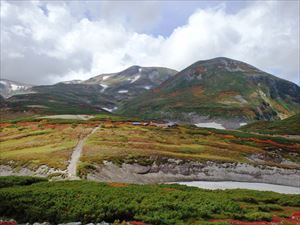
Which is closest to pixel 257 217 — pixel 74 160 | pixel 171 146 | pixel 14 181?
pixel 14 181

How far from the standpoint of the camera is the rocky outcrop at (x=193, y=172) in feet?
211

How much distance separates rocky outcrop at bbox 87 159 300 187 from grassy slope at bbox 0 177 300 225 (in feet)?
83.1

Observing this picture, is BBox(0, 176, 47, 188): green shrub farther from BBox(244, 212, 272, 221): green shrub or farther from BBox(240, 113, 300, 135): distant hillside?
BBox(240, 113, 300, 135): distant hillside

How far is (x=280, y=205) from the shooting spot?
137 feet

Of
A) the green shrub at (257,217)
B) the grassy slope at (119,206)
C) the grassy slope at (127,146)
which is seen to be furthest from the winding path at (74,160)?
the green shrub at (257,217)

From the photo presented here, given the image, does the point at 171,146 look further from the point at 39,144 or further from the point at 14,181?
the point at 14,181

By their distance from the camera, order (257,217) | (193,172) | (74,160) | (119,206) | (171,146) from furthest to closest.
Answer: (171,146) → (193,172) → (74,160) → (257,217) → (119,206)

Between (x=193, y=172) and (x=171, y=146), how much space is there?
604 inches

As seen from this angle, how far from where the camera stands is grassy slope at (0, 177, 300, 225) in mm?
29734

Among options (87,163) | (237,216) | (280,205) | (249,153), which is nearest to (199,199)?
(237,216)

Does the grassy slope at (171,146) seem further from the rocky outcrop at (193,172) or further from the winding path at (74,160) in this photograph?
the rocky outcrop at (193,172)

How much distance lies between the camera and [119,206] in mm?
30375

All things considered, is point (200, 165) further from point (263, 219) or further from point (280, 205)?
point (263, 219)

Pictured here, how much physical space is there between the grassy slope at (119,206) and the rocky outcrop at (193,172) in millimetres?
25343
